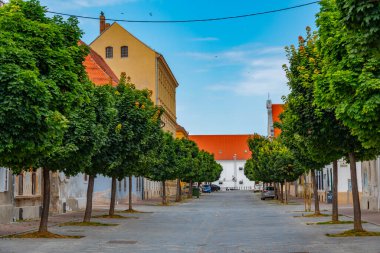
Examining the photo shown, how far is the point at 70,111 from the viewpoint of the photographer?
17.8 m

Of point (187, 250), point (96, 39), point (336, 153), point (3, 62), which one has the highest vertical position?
point (96, 39)

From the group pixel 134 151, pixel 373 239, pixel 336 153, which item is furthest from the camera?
pixel 134 151

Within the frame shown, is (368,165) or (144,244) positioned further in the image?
(368,165)

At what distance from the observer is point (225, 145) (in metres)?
178

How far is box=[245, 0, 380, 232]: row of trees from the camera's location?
9.21 meters

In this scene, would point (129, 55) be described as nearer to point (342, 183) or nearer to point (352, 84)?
point (342, 183)

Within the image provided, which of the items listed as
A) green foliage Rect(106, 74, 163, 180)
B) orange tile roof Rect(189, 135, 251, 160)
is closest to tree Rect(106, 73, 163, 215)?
green foliage Rect(106, 74, 163, 180)

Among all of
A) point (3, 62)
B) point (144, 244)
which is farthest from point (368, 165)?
point (3, 62)

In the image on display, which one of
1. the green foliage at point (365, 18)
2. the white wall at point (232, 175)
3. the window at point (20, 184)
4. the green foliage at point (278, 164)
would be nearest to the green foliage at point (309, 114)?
the green foliage at point (365, 18)

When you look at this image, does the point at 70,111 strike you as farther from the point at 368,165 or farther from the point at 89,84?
the point at 368,165

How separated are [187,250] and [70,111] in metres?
4.94

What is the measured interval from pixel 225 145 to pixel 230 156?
14.4 ft

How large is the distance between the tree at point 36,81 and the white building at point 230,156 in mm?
152900

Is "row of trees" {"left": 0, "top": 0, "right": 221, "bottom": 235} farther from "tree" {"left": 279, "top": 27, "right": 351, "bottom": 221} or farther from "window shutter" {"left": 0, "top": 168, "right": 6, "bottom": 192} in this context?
"tree" {"left": 279, "top": 27, "right": 351, "bottom": 221}
